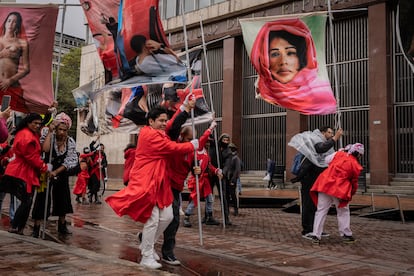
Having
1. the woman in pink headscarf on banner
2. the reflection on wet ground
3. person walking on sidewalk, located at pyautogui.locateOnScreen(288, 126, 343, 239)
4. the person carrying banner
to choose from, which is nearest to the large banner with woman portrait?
the woman in pink headscarf on banner

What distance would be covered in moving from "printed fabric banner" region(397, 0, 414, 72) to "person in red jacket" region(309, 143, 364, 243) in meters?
3.84

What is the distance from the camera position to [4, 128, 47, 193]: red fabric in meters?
6.59

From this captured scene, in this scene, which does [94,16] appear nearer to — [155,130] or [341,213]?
[155,130]

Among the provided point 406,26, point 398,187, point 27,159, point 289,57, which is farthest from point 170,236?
point 398,187

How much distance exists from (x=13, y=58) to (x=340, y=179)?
5678 mm

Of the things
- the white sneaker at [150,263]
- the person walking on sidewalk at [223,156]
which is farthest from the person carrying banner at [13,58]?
the person walking on sidewalk at [223,156]

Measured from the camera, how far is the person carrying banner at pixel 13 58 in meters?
6.74

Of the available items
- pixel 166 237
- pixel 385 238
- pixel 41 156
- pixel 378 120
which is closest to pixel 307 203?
pixel 385 238

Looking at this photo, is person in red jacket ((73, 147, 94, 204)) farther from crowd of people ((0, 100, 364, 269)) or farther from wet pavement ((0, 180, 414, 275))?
crowd of people ((0, 100, 364, 269))

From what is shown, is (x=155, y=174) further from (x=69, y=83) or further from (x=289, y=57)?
(x=69, y=83)

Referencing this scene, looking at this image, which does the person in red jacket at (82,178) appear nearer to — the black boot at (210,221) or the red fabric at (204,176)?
the red fabric at (204,176)

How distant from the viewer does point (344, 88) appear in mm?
20500

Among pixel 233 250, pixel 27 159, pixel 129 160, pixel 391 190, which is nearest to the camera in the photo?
pixel 233 250

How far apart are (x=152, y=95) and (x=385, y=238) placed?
5.91 metres
